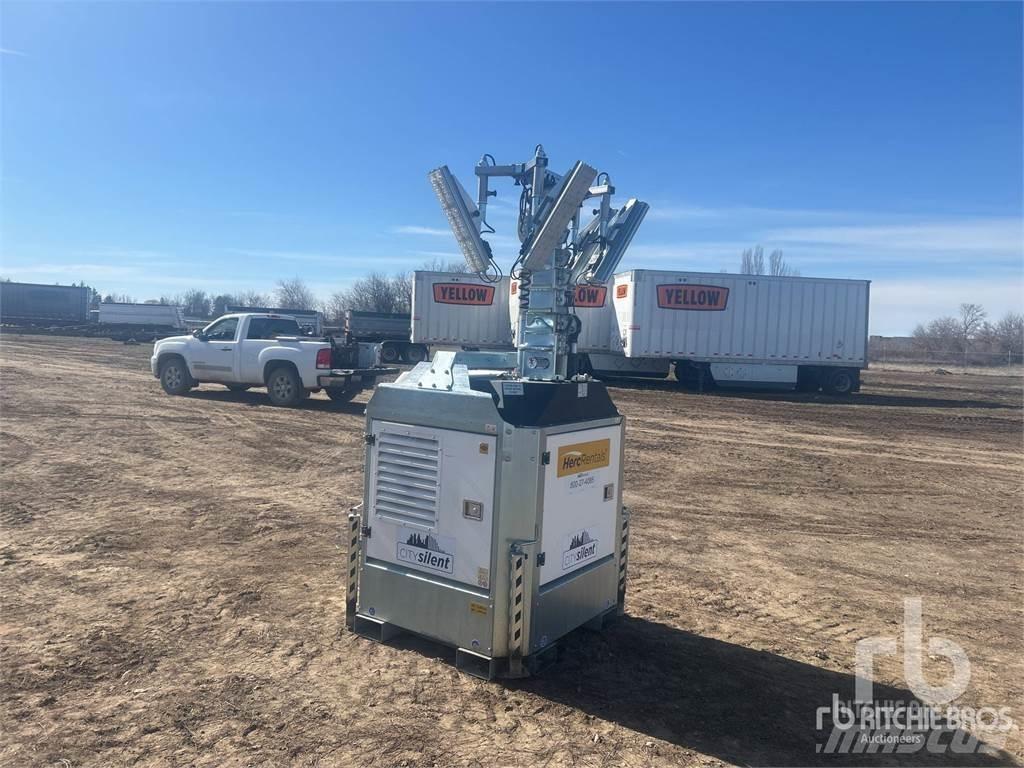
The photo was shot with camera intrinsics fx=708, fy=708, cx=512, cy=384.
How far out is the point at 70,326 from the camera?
46750 millimetres

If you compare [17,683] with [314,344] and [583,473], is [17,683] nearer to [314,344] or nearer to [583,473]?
[583,473]

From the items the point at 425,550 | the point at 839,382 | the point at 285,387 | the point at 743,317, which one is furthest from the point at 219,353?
the point at 839,382

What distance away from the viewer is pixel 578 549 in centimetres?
468

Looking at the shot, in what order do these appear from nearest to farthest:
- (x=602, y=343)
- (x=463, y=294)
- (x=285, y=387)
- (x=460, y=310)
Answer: (x=285, y=387) < (x=602, y=343) < (x=463, y=294) < (x=460, y=310)

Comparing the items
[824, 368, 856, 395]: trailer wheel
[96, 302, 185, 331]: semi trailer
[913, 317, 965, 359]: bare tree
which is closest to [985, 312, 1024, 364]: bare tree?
[913, 317, 965, 359]: bare tree

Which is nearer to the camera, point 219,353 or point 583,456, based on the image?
point 583,456

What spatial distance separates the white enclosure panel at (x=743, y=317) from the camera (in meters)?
23.1

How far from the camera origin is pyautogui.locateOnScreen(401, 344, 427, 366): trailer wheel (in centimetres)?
2923

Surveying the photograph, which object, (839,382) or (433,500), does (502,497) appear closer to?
(433,500)

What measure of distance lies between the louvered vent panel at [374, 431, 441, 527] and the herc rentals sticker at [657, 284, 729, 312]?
19446mm

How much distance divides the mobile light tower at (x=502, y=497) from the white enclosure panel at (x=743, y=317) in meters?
18.3

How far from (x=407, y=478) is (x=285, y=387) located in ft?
38.3

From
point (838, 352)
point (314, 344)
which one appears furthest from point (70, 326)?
point (838, 352)

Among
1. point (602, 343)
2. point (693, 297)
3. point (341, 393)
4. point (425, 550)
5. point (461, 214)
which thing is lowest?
point (425, 550)
